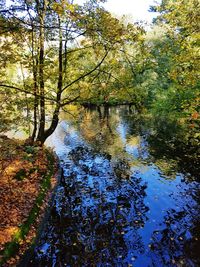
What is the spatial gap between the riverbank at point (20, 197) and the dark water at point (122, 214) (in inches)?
31.6

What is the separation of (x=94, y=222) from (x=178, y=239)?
414 cm

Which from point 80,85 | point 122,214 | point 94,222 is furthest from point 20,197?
point 80,85

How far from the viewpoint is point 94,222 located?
13.1 metres

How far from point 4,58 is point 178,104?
16.7 metres

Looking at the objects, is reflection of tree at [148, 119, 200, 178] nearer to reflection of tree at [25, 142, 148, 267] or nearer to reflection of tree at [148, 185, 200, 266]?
reflection of tree at [25, 142, 148, 267]

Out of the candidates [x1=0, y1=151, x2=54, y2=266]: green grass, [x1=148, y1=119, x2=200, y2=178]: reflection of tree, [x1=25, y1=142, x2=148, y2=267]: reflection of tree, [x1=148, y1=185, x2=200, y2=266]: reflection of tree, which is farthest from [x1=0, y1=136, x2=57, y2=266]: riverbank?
[x1=148, y1=119, x2=200, y2=178]: reflection of tree

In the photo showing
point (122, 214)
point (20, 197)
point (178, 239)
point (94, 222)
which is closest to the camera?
point (178, 239)

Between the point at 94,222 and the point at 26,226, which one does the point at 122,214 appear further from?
the point at 26,226

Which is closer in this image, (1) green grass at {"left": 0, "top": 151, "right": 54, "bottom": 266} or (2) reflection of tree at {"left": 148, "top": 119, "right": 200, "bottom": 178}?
(1) green grass at {"left": 0, "top": 151, "right": 54, "bottom": 266}

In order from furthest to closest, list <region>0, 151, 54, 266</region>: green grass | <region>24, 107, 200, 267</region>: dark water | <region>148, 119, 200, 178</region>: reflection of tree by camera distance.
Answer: <region>148, 119, 200, 178</region>: reflection of tree → <region>24, 107, 200, 267</region>: dark water → <region>0, 151, 54, 266</region>: green grass

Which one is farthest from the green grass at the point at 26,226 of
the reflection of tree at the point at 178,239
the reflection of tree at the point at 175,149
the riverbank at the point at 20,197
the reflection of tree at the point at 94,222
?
the reflection of tree at the point at 175,149

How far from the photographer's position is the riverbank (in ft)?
33.4

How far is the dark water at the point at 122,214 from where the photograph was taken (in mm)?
10539

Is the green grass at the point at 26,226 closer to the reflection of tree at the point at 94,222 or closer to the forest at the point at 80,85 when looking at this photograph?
the forest at the point at 80,85
